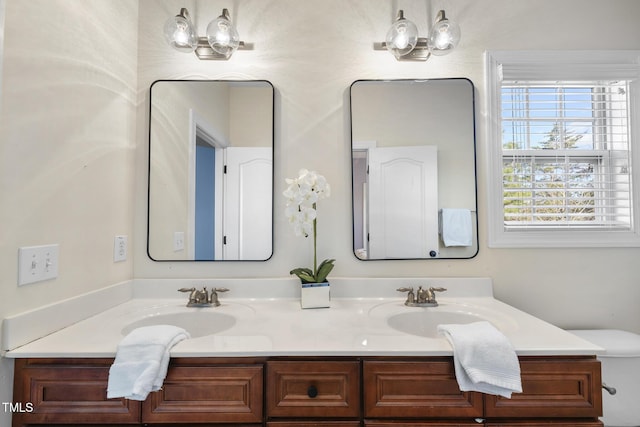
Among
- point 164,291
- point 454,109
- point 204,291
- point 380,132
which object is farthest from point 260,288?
point 454,109

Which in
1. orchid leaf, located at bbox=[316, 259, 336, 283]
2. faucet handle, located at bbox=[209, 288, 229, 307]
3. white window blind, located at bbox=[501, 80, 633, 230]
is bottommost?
faucet handle, located at bbox=[209, 288, 229, 307]

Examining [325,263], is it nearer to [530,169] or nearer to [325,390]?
[325,390]

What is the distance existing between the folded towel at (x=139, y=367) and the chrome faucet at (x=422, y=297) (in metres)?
0.97

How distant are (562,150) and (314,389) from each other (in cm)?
165

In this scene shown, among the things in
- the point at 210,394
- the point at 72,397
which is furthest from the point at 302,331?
the point at 72,397

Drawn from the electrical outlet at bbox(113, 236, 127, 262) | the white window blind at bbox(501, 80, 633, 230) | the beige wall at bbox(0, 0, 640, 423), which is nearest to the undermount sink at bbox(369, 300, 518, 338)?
the beige wall at bbox(0, 0, 640, 423)

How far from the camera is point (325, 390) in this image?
91cm

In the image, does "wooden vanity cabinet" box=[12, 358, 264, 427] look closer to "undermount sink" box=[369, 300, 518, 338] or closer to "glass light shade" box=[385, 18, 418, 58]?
"undermount sink" box=[369, 300, 518, 338]

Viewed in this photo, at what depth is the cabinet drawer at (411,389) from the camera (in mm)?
901

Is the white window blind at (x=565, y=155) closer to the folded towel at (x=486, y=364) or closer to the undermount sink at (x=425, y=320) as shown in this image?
the undermount sink at (x=425, y=320)

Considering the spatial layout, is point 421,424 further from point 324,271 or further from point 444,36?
point 444,36

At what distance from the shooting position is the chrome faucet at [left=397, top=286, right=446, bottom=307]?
4.50 feet

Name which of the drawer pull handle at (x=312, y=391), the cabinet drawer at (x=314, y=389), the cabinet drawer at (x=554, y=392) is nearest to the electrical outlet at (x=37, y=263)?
the cabinet drawer at (x=314, y=389)

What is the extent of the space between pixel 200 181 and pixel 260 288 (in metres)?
0.60
